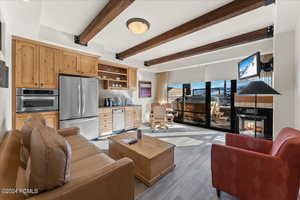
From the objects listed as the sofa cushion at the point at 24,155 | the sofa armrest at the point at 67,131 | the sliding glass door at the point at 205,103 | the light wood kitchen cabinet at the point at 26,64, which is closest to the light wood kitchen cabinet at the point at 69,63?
the light wood kitchen cabinet at the point at 26,64

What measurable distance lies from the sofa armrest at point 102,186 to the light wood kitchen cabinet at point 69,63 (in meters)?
3.00

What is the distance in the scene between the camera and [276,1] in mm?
1739

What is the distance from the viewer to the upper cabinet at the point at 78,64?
10.5ft

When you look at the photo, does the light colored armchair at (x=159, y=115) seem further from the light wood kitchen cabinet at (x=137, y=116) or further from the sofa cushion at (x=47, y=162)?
the sofa cushion at (x=47, y=162)

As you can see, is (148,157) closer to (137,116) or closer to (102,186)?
(102,186)

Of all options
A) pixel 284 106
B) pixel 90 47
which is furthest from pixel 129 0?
pixel 284 106

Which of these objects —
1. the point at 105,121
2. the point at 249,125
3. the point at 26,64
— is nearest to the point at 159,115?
the point at 105,121

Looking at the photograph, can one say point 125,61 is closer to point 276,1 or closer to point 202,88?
point 202,88

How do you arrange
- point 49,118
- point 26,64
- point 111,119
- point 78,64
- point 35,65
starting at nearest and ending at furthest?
point 26,64
point 35,65
point 49,118
point 78,64
point 111,119

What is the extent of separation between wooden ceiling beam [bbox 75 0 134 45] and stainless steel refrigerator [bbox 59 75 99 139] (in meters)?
1.11

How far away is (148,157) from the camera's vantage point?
6.12 feet

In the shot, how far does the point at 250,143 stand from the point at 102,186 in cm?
202

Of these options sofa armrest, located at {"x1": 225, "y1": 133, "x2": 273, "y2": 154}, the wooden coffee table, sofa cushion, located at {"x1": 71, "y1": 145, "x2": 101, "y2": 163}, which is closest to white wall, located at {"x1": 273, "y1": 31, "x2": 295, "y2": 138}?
sofa armrest, located at {"x1": 225, "y1": 133, "x2": 273, "y2": 154}

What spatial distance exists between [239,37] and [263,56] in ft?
3.83
